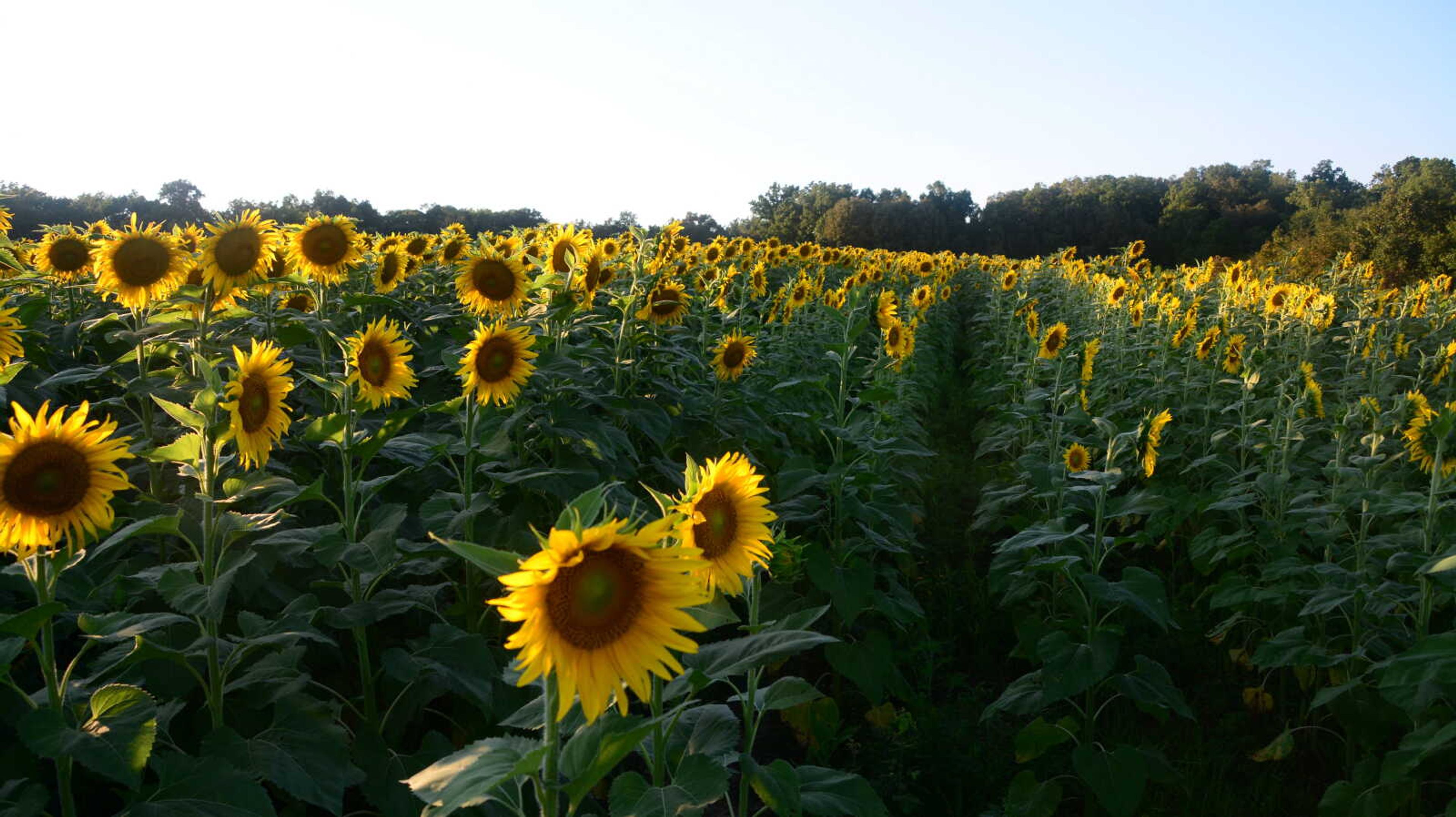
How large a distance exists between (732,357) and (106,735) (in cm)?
354

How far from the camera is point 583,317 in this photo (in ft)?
15.6

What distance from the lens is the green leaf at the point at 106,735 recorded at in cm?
181

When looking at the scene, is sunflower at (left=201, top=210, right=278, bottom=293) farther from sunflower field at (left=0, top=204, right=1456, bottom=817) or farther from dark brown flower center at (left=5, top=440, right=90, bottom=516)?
dark brown flower center at (left=5, top=440, right=90, bottom=516)

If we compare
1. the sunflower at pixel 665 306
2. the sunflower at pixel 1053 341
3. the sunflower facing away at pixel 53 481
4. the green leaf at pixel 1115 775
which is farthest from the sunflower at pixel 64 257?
the sunflower at pixel 1053 341

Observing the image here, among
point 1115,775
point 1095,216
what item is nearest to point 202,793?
point 1115,775

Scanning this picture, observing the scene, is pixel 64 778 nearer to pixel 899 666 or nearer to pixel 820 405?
pixel 899 666

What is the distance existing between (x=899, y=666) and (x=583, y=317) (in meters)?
2.35

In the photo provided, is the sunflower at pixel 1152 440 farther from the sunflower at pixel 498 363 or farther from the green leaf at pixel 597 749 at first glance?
the green leaf at pixel 597 749

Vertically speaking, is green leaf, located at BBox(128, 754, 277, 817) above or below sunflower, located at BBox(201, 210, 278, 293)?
below

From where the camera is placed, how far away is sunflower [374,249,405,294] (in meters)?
5.16

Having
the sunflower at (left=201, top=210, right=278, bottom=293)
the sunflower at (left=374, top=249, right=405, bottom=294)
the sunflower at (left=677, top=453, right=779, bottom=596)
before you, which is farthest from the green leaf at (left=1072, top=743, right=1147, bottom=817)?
the sunflower at (left=374, top=249, right=405, bottom=294)

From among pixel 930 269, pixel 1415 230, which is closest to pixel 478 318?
pixel 930 269

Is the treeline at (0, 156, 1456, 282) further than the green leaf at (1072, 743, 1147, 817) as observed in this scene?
Yes

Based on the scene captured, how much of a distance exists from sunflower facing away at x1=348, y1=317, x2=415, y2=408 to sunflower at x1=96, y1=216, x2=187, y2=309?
0.95 metres
